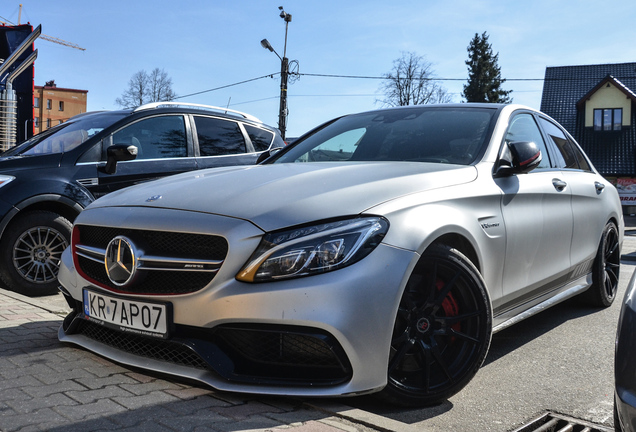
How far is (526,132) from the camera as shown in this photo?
14.1ft

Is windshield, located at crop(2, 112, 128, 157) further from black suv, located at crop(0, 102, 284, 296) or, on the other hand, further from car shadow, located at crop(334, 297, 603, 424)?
car shadow, located at crop(334, 297, 603, 424)

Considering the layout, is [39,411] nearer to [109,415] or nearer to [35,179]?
[109,415]

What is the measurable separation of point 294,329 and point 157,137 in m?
4.36

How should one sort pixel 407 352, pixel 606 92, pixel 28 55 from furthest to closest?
1. pixel 606 92
2. pixel 28 55
3. pixel 407 352

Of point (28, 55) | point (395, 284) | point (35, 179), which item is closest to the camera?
point (395, 284)

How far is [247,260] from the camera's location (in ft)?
8.50

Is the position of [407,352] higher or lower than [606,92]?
lower

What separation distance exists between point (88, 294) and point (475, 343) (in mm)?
1885

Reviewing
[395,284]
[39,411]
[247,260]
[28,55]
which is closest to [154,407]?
[39,411]

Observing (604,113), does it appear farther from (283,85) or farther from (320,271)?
(320,271)

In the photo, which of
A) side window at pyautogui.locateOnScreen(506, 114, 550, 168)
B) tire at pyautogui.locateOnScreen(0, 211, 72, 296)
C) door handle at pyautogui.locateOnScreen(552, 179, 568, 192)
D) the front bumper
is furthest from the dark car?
tire at pyautogui.locateOnScreen(0, 211, 72, 296)

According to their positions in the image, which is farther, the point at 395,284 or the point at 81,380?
the point at 81,380

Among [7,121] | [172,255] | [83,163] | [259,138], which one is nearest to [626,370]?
[172,255]

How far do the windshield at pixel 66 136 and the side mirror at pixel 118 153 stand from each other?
43cm
